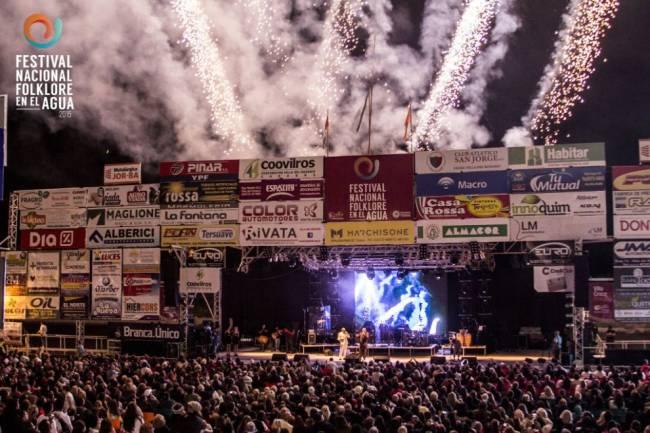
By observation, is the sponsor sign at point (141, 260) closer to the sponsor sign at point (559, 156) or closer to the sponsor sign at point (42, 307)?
the sponsor sign at point (42, 307)

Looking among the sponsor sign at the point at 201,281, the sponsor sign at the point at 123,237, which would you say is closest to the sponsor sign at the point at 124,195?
the sponsor sign at the point at 123,237

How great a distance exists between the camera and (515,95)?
41.7 meters

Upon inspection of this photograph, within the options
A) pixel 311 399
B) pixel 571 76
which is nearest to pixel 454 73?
pixel 571 76

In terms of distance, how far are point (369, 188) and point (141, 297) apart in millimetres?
10153

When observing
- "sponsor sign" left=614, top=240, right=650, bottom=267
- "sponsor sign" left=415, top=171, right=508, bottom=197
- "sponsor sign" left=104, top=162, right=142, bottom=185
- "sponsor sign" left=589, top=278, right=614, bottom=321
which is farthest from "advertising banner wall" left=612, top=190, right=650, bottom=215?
"sponsor sign" left=104, top=162, right=142, bottom=185

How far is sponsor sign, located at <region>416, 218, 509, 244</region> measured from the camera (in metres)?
28.4

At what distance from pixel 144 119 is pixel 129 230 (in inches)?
514

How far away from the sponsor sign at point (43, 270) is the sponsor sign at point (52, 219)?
4.07 feet

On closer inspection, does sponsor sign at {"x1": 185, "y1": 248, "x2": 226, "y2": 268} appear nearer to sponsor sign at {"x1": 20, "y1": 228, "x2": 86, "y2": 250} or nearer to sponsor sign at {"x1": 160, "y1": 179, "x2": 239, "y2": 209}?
sponsor sign at {"x1": 160, "y1": 179, "x2": 239, "y2": 209}

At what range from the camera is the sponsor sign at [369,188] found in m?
29.2

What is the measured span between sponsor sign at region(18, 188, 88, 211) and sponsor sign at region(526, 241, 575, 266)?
60.4ft

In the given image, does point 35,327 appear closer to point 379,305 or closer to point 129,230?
point 129,230

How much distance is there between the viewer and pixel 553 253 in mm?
27953

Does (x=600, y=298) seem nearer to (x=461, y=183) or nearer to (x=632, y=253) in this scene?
(x=632, y=253)
